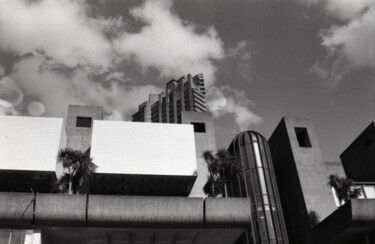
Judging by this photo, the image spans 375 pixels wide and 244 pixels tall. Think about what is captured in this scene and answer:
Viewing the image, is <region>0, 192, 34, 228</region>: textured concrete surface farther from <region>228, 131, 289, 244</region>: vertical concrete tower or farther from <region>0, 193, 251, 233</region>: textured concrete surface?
<region>228, 131, 289, 244</region>: vertical concrete tower

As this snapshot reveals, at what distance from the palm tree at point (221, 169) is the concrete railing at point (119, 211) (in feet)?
27.9

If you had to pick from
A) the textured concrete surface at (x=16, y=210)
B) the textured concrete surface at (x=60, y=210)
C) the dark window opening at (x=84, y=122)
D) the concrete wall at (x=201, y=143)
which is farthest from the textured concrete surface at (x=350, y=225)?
A: the dark window opening at (x=84, y=122)

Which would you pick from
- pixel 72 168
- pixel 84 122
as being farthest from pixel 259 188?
pixel 84 122

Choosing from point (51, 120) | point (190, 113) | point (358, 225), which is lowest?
point (358, 225)

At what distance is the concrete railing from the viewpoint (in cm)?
2614

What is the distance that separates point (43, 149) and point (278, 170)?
1077 inches

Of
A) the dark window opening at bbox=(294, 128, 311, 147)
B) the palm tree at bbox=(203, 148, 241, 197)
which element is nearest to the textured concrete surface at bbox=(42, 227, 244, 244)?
the palm tree at bbox=(203, 148, 241, 197)

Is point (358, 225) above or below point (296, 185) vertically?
below

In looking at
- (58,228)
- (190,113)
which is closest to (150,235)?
(58,228)

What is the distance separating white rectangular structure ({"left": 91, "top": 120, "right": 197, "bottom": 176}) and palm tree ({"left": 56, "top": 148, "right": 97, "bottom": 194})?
2.55 meters

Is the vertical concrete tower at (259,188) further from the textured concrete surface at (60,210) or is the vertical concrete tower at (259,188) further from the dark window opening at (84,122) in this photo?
the textured concrete surface at (60,210)

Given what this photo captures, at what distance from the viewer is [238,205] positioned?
29312 millimetres

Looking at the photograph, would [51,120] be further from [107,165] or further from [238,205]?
[238,205]

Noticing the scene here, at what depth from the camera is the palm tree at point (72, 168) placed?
34906mm
